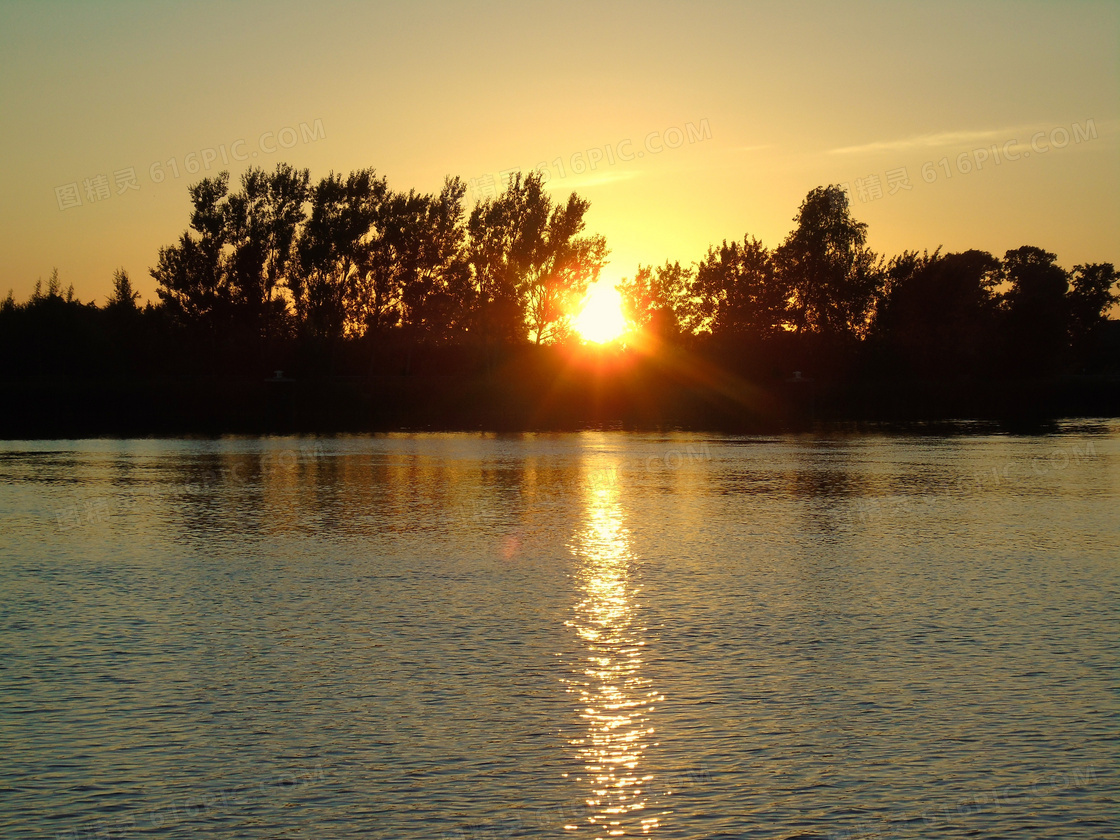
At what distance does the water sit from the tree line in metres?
62.3

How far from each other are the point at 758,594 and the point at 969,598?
2.16 metres

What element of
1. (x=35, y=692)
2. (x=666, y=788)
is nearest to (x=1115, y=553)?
(x=666, y=788)

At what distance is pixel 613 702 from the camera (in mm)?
8070

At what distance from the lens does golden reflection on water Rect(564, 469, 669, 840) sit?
6141 millimetres

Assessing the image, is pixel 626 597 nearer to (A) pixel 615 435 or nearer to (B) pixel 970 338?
(A) pixel 615 435

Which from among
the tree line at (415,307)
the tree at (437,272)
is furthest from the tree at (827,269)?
the tree at (437,272)

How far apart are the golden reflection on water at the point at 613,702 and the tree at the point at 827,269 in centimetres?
8898

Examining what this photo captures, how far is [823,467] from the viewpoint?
98.8ft

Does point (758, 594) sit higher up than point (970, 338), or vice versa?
point (970, 338)

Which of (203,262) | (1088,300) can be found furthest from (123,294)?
(1088,300)

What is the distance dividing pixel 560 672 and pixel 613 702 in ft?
2.99

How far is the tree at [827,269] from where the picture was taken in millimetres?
101125

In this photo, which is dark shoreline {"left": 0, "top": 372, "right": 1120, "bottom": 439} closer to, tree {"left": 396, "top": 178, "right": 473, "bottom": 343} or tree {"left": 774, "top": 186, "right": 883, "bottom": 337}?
tree {"left": 396, "top": 178, "right": 473, "bottom": 343}

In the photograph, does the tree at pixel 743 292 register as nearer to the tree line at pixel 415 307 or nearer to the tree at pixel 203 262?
the tree line at pixel 415 307
